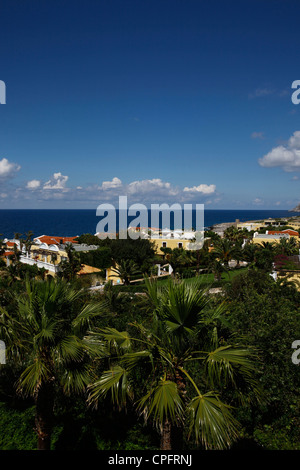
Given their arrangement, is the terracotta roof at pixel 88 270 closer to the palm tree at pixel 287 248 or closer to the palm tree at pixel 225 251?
the palm tree at pixel 225 251

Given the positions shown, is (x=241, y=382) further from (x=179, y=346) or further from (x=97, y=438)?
(x=97, y=438)

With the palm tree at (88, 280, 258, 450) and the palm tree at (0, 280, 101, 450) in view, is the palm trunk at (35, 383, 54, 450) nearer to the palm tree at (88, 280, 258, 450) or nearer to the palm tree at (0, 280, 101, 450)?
the palm tree at (0, 280, 101, 450)

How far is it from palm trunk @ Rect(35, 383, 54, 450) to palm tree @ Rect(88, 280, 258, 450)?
1.12 m


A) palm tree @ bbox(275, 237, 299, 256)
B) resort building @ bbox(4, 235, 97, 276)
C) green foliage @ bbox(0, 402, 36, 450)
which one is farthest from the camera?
palm tree @ bbox(275, 237, 299, 256)

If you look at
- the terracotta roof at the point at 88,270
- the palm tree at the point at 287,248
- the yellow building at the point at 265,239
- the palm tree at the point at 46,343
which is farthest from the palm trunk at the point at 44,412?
the yellow building at the point at 265,239

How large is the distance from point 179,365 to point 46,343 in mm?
2306

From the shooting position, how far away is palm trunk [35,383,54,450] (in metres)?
5.44

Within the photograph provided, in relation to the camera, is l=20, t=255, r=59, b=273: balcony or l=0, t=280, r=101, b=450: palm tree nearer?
l=0, t=280, r=101, b=450: palm tree

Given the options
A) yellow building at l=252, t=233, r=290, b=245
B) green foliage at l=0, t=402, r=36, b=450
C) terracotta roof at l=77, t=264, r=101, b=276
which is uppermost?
yellow building at l=252, t=233, r=290, b=245

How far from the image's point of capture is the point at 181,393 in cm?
466

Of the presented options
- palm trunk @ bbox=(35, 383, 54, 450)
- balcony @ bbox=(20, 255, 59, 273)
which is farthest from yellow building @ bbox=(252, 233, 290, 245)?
palm trunk @ bbox=(35, 383, 54, 450)

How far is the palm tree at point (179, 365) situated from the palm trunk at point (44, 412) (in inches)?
44.2

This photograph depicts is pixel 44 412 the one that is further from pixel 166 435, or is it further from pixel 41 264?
pixel 41 264

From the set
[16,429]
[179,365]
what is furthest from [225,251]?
[179,365]
